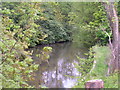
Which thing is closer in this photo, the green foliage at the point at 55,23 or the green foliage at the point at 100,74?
the green foliage at the point at 100,74

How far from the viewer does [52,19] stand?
1900cm

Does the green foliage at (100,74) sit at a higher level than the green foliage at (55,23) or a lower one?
lower

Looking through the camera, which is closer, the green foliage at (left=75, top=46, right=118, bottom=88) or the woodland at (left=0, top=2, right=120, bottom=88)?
the woodland at (left=0, top=2, right=120, bottom=88)

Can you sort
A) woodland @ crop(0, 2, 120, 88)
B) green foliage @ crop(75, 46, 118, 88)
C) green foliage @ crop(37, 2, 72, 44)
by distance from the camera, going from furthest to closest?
green foliage @ crop(37, 2, 72, 44)
green foliage @ crop(75, 46, 118, 88)
woodland @ crop(0, 2, 120, 88)

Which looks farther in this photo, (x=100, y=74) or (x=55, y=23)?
(x=55, y=23)

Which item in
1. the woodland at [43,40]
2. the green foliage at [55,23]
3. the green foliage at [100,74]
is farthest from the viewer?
the green foliage at [55,23]

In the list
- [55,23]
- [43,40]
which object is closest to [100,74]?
[43,40]

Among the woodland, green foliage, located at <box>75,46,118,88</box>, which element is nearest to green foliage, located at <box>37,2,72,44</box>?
the woodland

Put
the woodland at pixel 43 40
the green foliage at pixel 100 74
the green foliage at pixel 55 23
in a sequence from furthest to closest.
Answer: the green foliage at pixel 55 23
the green foliage at pixel 100 74
the woodland at pixel 43 40

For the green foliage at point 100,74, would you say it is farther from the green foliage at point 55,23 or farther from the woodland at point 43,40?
the green foliage at point 55,23

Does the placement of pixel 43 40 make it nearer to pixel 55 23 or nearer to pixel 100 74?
pixel 100 74

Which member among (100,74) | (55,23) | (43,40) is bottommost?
(100,74)

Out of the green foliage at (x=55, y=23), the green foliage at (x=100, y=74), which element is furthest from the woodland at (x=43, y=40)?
the green foliage at (x=55, y=23)

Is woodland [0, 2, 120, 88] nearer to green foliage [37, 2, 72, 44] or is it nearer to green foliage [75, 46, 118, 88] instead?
green foliage [75, 46, 118, 88]
